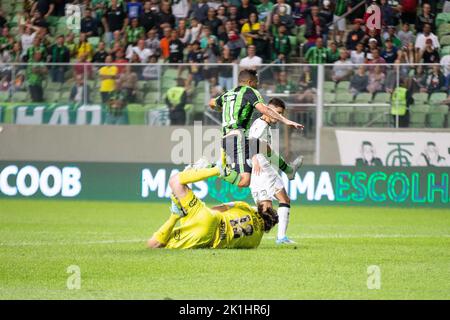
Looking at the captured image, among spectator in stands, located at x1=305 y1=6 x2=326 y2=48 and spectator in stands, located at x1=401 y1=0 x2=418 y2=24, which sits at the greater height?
spectator in stands, located at x1=401 y1=0 x2=418 y2=24

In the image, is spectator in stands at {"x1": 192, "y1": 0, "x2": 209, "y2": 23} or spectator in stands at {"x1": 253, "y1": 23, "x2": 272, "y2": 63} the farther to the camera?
spectator in stands at {"x1": 192, "y1": 0, "x2": 209, "y2": 23}

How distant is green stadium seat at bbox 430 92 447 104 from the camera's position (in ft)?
79.5

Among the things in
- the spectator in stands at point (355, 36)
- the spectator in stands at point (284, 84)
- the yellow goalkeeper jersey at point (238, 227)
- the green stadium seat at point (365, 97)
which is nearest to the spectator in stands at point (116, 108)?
the spectator in stands at point (284, 84)

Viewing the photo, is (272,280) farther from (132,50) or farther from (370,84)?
(132,50)

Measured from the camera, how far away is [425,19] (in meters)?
25.8

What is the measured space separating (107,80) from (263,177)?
38.4 feet

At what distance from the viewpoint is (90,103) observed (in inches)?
1048

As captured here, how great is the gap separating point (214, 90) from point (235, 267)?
13.5 metres

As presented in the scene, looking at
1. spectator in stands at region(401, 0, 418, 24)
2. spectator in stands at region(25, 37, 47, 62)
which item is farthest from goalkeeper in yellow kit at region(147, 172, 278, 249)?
spectator in stands at region(25, 37, 47, 62)

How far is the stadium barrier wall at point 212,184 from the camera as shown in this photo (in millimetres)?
24328

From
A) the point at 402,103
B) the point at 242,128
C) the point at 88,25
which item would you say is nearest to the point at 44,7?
the point at 88,25

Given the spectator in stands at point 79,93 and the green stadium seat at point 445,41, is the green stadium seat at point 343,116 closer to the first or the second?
the green stadium seat at point 445,41

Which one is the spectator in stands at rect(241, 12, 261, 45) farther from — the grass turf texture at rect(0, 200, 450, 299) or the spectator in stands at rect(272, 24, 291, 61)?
the grass turf texture at rect(0, 200, 450, 299)

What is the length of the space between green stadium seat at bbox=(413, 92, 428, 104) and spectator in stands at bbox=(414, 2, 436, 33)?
206 cm
